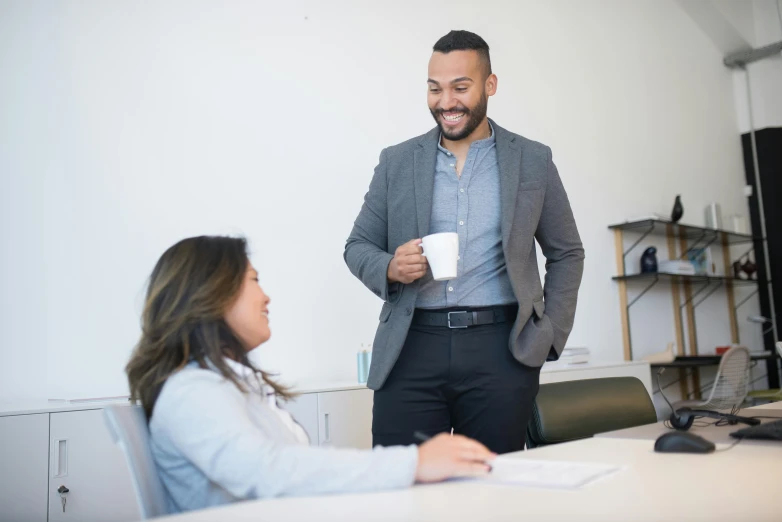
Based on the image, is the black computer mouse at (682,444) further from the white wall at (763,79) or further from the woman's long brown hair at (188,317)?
the white wall at (763,79)

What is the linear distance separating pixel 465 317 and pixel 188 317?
2.68 feet

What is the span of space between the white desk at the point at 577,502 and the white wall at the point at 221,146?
6.86 feet

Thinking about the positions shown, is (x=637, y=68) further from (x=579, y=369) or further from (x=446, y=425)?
(x=446, y=425)

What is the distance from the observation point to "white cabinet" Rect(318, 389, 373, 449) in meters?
2.86

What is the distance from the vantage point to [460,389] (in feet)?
6.00

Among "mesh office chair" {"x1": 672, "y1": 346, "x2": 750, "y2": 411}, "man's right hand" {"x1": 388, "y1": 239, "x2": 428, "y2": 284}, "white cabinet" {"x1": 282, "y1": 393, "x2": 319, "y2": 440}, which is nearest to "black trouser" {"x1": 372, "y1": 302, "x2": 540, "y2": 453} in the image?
"man's right hand" {"x1": 388, "y1": 239, "x2": 428, "y2": 284}

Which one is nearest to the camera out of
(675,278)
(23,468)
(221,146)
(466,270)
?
(466,270)

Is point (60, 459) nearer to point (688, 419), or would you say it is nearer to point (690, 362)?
point (688, 419)

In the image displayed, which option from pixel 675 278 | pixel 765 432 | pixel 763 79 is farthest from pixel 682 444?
pixel 763 79

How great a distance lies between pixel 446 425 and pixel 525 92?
128 inches

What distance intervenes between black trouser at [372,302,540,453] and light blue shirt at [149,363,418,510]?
0.76 m

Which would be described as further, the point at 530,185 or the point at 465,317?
the point at 530,185

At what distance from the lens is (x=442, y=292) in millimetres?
1906

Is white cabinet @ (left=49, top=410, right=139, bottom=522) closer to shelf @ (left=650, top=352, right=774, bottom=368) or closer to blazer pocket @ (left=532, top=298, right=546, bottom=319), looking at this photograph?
blazer pocket @ (left=532, top=298, right=546, bottom=319)
